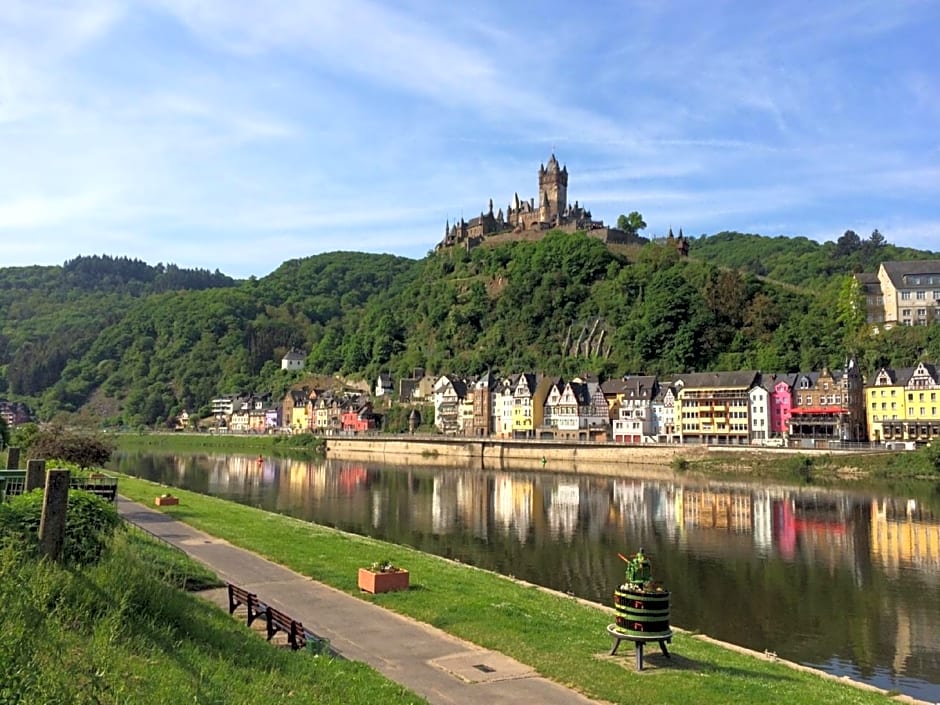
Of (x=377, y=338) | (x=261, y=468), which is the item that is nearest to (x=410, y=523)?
(x=261, y=468)

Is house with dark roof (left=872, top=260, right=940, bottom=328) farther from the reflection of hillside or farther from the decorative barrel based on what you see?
the decorative barrel

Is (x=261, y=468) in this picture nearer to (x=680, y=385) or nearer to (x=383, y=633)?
(x=680, y=385)

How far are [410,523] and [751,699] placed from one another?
28305 millimetres

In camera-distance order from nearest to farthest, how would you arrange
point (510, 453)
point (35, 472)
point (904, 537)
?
1. point (35, 472)
2. point (904, 537)
3. point (510, 453)

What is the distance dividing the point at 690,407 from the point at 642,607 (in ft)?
260

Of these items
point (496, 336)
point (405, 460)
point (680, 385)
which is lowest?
point (405, 460)

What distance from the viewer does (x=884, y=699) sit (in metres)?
12.7

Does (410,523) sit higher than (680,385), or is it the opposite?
(680,385)

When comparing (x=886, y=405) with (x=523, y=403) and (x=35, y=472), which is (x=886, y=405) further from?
(x=35, y=472)

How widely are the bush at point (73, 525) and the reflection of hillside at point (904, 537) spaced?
2516 centimetres

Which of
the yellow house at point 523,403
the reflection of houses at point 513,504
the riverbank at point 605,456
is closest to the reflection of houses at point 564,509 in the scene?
the reflection of houses at point 513,504

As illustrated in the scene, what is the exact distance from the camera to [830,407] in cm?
7869

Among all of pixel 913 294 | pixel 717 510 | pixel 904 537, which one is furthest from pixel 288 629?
pixel 913 294

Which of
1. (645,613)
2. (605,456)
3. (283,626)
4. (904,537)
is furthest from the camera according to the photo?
(605,456)
